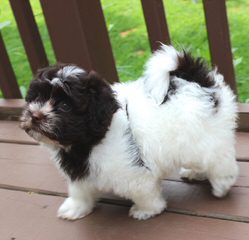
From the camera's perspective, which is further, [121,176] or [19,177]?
[19,177]

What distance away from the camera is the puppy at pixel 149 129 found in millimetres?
1495

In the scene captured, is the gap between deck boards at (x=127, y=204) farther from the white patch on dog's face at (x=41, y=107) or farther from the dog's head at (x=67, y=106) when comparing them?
the white patch on dog's face at (x=41, y=107)

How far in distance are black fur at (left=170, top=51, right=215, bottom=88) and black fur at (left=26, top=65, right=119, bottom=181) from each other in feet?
0.86

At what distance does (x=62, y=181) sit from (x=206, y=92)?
79 cm

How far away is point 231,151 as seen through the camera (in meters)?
1.65

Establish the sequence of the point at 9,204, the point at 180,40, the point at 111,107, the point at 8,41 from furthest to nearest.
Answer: the point at 8,41 → the point at 180,40 → the point at 9,204 → the point at 111,107

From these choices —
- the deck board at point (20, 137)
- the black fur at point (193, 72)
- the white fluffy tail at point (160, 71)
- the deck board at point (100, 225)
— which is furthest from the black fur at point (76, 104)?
the deck board at point (20, 137)

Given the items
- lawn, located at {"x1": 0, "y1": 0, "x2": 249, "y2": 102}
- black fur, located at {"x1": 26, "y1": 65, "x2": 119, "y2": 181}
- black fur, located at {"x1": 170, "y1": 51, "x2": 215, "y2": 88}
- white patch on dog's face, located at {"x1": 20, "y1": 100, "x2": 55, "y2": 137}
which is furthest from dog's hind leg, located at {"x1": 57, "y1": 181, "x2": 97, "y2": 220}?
lawn, located at {"x1": 0, "y1": 0, "x2": 249, "y2": 102}

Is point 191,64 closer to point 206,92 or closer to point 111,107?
point 206,92

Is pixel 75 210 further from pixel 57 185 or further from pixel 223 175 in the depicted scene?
pixel 223 175

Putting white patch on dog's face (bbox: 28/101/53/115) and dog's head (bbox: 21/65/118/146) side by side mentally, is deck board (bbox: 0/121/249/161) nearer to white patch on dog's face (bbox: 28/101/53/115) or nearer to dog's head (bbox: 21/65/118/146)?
dog's head (bbox: 21/65/118/146)

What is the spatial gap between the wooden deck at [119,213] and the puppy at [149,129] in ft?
0.38

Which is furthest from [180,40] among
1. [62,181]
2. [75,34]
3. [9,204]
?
[9,204]

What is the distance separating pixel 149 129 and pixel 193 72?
25cm
